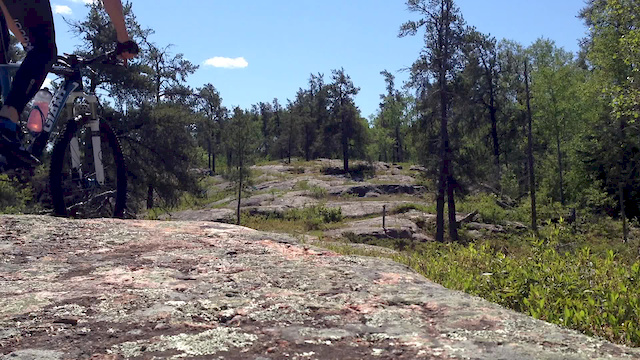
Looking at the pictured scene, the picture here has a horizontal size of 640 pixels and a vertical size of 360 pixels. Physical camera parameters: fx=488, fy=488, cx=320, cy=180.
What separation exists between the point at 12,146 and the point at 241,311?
414cm

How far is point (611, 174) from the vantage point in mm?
28734

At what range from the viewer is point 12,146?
5281 mm

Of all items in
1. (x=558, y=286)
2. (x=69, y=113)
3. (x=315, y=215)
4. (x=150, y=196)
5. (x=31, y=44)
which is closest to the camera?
(x=558, y=286)

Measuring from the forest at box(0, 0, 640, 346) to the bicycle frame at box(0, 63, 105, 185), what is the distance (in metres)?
4.17

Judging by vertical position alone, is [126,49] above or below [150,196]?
above

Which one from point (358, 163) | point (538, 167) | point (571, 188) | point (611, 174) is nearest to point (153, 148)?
point (611, 174)

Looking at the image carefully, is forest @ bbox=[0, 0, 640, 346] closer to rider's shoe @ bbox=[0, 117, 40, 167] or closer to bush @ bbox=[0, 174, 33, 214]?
bush @ bbox=[0, 174, 33, 214]

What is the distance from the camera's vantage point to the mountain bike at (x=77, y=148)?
5.76m

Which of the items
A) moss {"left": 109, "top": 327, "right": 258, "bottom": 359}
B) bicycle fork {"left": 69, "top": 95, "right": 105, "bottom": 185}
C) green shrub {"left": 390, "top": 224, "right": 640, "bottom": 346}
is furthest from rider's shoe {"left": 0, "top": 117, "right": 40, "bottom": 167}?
green shrub {"left": 390, "top": 224, "right": 640, "bottom": 346}

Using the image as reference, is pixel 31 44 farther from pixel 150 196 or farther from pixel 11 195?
pixel 150 196

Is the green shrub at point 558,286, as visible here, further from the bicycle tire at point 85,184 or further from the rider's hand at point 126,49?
the rider's hand at point 126,49

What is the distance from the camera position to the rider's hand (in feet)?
18.6

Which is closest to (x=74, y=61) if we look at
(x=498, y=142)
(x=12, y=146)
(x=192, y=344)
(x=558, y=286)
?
(x=12, y=146)

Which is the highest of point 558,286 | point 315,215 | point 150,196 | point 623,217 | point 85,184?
point 85,184
